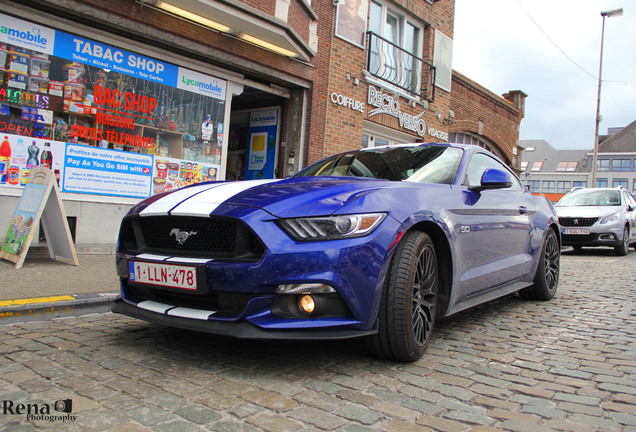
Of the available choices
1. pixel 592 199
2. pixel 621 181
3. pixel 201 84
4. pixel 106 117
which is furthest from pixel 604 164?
pixel 106 117

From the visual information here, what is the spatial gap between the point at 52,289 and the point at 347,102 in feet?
25.1

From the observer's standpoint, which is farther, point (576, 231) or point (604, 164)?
point (604, 164)

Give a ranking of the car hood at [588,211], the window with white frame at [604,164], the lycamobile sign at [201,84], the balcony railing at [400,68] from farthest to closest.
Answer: the window with white frame at [604,164], the balcony railing at [400,68], the car hood at [588,211], the lycamobile sign at [201,84]

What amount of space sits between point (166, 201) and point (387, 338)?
5.15ft

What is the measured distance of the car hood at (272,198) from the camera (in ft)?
8.38

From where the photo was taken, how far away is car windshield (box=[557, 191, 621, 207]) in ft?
39.8

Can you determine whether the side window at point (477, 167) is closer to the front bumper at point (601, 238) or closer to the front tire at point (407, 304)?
the front tire at point (407, 304)

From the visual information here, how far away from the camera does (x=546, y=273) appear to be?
5.14 metres

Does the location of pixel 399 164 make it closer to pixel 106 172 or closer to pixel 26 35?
pixel 106 172

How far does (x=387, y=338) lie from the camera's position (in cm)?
272

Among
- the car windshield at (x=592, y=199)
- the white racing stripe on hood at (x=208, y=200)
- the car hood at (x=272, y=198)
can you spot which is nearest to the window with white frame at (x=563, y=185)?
the car windshield at (x=592, y=199)

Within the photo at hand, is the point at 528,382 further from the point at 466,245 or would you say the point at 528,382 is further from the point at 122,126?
the point at 122,126

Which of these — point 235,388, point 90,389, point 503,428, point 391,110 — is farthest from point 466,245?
point 391,110

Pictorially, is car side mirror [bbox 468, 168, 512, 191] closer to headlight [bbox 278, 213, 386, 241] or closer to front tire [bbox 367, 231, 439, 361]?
front tire [bbox 367, 231, 439, 361]
